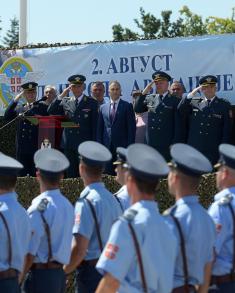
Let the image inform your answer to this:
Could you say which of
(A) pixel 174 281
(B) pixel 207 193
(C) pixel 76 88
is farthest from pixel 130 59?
(A) pixel 174 281

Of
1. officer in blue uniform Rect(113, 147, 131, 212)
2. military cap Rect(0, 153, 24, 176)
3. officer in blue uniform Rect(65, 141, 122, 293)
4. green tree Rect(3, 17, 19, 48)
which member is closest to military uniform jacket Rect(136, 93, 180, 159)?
officer in blue uniform Rect(113, 147, 131, 212)

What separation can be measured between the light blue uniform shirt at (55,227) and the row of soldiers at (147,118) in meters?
4.66

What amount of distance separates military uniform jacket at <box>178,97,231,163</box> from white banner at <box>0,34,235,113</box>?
125cm

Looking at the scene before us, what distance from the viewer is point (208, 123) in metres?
10.9

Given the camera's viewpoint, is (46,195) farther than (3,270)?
Yes

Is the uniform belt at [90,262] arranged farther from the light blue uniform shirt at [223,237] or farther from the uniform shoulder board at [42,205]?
the light blue uniform shirt at [223,237]

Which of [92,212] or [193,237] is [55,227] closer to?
[92,212]

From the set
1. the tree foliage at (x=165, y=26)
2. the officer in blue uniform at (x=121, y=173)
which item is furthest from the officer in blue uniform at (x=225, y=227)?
the tree foliage at (x=165, y=26)

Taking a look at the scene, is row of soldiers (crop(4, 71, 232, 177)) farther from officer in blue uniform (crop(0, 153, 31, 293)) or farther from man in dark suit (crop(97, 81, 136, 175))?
officer in blue uniform (crop(0, 153, 31, 293))

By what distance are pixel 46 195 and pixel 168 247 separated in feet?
5.53

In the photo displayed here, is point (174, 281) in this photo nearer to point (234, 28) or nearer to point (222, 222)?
point (222, 222)

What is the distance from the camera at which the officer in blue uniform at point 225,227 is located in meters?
5.32

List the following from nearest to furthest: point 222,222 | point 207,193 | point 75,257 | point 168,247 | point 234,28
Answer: point 168,247 < point 222,222 < point 75,257 < point 207,193 < point 234,28

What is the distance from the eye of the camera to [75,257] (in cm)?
593
